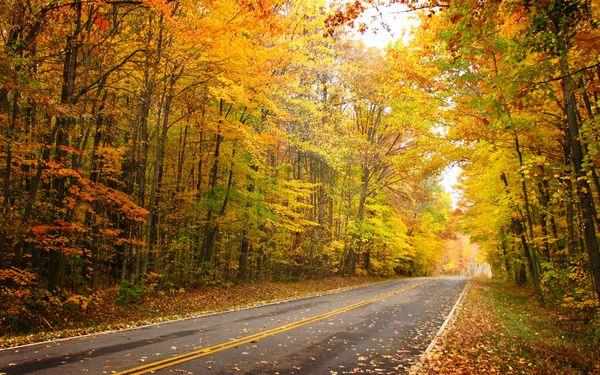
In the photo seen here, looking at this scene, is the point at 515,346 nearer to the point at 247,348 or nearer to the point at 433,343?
the point at 433,343

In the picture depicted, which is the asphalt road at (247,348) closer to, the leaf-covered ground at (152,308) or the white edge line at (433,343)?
the white edge line at (433,343)

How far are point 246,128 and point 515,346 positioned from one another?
1361 centimetres

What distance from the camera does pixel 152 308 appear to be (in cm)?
1530

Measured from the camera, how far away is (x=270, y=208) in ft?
75.4

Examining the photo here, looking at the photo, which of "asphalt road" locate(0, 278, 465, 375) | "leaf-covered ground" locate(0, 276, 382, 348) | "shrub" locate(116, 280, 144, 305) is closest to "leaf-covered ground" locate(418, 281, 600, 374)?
"asphalt road" locate(0, 278, 465, 375)

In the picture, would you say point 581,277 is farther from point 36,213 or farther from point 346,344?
point 36,213

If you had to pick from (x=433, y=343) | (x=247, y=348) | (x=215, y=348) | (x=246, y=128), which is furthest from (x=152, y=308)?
(x=433, y=343)

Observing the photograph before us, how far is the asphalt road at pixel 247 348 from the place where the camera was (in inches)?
304

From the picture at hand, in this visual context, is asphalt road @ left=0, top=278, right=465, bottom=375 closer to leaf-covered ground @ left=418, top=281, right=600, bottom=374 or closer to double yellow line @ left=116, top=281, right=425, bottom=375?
double yellow line @ left=116, top=281, right=425, bottom=375

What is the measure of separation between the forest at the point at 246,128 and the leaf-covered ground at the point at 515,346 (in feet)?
4.30

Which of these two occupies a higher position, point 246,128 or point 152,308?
point 246,128

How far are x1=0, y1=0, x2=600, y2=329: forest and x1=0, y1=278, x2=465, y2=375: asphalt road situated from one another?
357cm

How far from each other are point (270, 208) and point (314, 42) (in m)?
9.38

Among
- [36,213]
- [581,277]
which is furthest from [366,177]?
[36,213]
